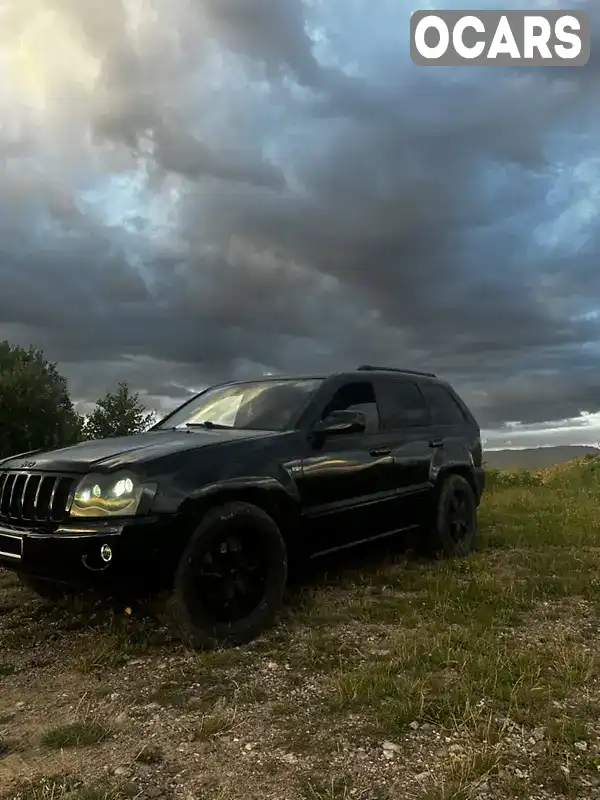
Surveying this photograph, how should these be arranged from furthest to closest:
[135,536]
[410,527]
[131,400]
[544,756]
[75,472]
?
[131,400] → [410,527] → [75,472] → [135,536] → [544,756]

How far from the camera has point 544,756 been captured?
264cm

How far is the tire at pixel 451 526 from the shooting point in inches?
242

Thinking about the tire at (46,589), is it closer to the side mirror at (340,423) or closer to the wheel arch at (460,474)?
the side mirror at (340,423)

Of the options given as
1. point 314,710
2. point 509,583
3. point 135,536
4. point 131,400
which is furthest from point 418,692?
point 131,400

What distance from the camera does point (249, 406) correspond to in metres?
5.28

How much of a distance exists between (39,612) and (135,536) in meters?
1.73

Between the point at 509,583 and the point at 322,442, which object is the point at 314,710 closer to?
the point at 322,442

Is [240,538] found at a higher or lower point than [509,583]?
higher

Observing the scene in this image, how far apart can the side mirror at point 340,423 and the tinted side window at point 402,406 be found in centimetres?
85

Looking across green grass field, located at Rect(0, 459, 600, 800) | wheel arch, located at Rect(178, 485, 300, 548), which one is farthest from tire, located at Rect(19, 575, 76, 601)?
wheel arch, located at Rect(178, 485, 300, 548)

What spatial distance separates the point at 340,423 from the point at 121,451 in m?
1.67

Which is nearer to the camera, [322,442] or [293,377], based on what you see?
[322,442]

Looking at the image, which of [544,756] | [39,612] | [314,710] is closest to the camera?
[544,756]

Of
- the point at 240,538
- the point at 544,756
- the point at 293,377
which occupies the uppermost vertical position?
the point at 293,377
